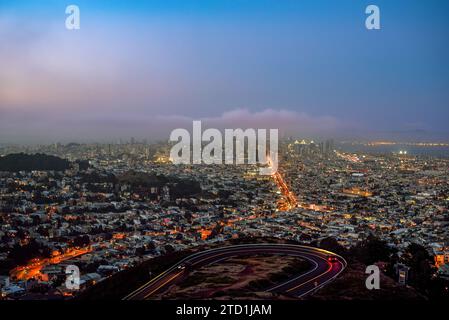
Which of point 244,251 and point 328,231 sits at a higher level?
point 244,251

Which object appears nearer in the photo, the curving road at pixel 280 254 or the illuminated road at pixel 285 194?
the curving road at pixel 280 254

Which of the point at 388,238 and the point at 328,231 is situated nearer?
the point at 388,238

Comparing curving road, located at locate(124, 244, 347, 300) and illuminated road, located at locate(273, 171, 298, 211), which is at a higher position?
curving road, located at locate(124, 244, 347, 300)

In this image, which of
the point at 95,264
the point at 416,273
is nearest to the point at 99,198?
the point at 95,264

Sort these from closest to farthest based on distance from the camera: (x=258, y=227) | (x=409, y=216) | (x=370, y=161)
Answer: (x=258, y=227) → (x=409, y=216) → (x=370, y=161)

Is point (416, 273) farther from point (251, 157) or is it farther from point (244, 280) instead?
point (251, 157)

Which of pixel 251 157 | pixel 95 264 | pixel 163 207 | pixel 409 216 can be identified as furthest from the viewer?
pixel 251 157

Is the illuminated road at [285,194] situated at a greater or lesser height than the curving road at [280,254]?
lesser

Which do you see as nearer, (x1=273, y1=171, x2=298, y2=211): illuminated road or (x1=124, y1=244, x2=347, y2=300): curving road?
(x1=124, y1=244, x2=347, y2=300): curving road
